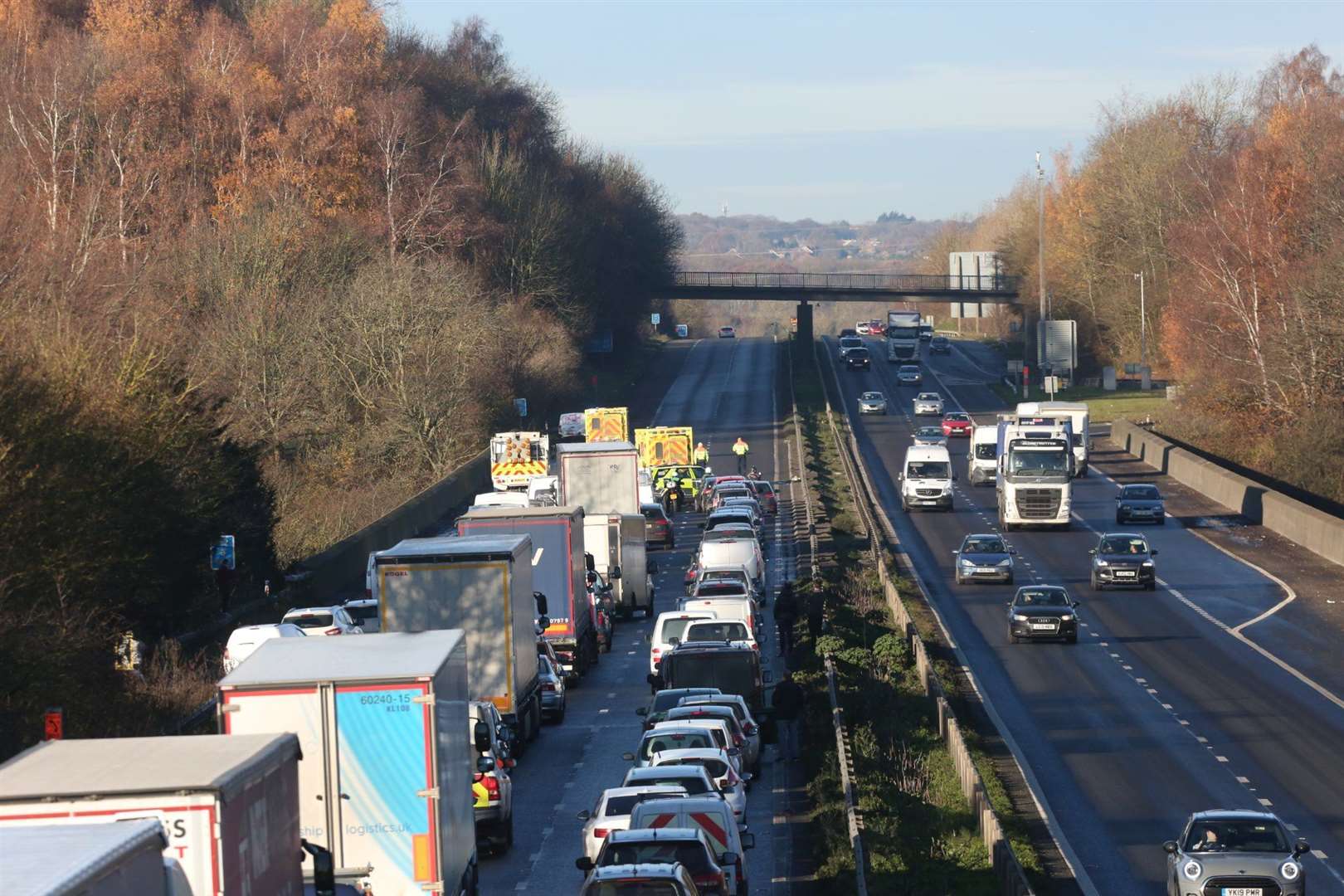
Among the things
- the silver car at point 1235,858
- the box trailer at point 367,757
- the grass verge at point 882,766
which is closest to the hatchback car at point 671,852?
the box trailer at point 367,757

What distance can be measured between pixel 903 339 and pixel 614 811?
102 meters

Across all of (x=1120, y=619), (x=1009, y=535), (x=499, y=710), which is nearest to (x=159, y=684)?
(x=499, y=710)

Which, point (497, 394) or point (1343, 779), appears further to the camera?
point (497, 394)

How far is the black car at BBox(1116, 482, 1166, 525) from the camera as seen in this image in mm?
54156

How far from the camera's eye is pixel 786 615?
3344 centimetres

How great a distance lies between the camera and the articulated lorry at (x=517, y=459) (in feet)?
188

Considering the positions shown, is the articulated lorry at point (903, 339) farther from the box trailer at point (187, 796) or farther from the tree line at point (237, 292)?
the box trailer at point (187, 796)

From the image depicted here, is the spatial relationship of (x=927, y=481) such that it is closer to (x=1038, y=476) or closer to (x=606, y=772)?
(x=1038, y=476)

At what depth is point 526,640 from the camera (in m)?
26.2

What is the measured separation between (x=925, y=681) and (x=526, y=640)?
7158mm

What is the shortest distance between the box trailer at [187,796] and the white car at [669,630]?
58.6 feet

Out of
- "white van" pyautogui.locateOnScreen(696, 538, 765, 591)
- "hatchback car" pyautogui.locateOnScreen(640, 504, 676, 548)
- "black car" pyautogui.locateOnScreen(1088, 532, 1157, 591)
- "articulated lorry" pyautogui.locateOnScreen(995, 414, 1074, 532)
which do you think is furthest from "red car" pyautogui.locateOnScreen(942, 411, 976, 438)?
"white van" pyautogui.locateOnScreen(696, 538, 765, 591)

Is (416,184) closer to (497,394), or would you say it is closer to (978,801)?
(497,394)

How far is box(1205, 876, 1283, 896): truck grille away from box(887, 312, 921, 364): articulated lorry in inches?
3960
